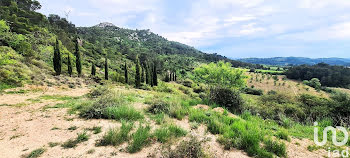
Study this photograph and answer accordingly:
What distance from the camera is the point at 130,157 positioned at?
12.4 ft

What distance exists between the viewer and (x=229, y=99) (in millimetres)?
10297

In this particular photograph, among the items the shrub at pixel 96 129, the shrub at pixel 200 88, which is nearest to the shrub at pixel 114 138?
the shrub at pixel 96 129

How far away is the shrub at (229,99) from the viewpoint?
10.2 meters

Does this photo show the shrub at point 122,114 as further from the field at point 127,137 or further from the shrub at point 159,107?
the shrub at point 159,107

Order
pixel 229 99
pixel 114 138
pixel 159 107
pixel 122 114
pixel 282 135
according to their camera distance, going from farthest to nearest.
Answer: pixel 229 99
pixel 159 107
pixel 122 114
pixel 282 135
pixel 114 138

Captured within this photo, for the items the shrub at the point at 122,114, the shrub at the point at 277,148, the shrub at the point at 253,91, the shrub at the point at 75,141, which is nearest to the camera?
the shrub at the point at 277,148

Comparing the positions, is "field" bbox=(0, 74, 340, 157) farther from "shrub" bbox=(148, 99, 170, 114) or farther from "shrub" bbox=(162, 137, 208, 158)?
"shrub" bbox=(148, 99, 170, 114)

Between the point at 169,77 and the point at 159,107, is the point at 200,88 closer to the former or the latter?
the point at 169,77

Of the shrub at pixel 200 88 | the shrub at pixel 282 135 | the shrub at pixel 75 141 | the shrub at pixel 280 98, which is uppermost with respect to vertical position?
the shrub at pixel 75 141

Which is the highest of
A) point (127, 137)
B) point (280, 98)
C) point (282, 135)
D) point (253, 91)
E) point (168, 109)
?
point (168, 109)

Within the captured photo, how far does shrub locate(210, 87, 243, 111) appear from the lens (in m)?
10.2

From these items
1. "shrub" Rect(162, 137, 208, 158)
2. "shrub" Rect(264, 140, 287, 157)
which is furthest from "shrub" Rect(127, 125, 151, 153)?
"shrub" Rect(264, 140, 287, 157)

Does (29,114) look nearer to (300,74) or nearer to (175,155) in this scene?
Result: (175,155)

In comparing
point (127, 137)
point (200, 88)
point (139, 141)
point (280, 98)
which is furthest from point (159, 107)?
point (200, 88)
